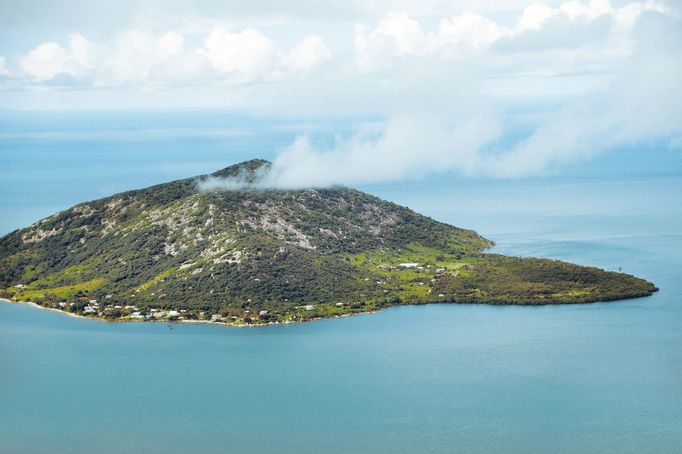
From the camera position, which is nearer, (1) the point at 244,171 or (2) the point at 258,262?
(2) the point at 258,262

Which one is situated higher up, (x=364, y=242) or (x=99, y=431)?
(x=364, y=242)

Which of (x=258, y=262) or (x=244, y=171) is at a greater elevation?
(x=244, y=171)

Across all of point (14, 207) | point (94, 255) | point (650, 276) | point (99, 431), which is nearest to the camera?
point (99, 431)

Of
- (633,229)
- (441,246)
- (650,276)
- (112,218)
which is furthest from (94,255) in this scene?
(633,229)

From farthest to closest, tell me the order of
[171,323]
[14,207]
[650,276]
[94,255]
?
[14,207], [94,255], [650,276], [171,323]

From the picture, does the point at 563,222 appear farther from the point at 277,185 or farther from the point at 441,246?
the point at 277,185

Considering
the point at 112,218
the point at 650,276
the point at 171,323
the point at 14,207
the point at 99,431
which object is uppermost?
the point at 14,207

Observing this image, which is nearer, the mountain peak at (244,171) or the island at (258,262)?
the island at (258,262)

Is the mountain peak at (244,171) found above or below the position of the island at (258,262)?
above
